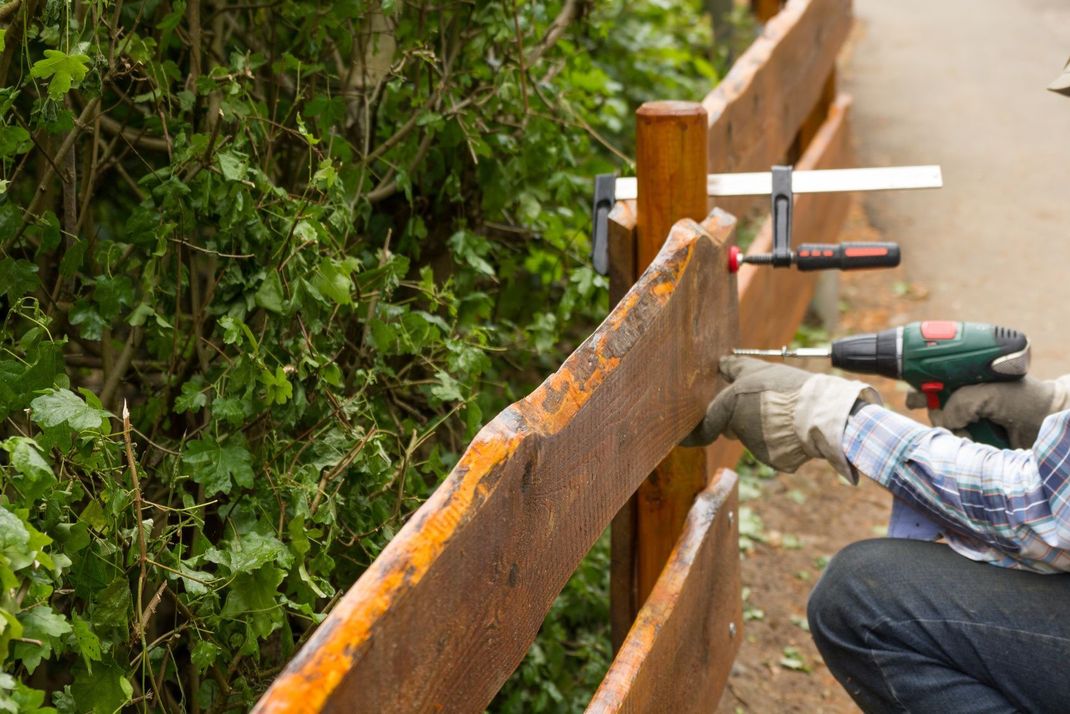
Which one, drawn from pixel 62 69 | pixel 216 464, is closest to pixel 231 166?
pixel 62 69

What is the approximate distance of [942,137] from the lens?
7613mm

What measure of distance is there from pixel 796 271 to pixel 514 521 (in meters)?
2.66

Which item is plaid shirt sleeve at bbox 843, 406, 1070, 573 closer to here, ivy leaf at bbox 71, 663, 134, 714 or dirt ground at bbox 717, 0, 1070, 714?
ivy leaf at bbox 71, 663, 134, 714

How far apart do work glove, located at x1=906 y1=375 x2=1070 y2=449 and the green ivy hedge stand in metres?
0.87

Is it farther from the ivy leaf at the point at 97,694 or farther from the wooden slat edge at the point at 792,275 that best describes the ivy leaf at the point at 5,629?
the wooden slat edge at the point at 792,275

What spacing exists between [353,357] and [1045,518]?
1.38 m

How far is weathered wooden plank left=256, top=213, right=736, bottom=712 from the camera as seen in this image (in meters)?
1.21

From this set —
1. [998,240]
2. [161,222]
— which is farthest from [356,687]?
[998,240]

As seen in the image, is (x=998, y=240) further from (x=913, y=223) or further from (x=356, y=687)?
(x=356, y=687)

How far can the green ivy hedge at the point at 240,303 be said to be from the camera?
5.50ft

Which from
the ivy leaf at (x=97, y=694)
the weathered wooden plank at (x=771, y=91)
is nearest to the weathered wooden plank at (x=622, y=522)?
the weathered wooden plank at (x=771, y=91)

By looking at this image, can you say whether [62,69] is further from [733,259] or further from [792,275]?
[792,275]

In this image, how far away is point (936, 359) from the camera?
227 cm

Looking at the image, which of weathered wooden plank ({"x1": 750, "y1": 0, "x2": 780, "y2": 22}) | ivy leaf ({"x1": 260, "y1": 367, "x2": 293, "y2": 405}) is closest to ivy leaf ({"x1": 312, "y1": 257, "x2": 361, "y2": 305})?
ivy leaf ({"x1": 260, "y1": 367, "x2": 293, "y2": 405})
